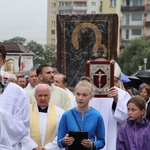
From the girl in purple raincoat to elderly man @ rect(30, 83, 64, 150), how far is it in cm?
87

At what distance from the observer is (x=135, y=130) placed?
6887mm

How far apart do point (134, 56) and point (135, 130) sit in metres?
52.1

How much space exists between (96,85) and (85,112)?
0.57 meters

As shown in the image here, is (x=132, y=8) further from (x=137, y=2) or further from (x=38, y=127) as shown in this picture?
(x=38, y=127)

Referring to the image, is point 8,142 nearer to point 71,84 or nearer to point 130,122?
point 130,122

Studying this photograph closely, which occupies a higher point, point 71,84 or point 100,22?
point 100,22

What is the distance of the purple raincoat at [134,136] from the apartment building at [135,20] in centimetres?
8148

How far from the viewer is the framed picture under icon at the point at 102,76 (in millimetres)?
6938

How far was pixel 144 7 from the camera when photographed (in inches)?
3501

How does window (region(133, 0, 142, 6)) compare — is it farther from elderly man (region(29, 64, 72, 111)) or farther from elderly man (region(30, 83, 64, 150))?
A: elderly man (region(30, 83, 64, 150))

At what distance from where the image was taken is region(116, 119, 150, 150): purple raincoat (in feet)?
22.3

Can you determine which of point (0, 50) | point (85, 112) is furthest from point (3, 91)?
point (85, 112)

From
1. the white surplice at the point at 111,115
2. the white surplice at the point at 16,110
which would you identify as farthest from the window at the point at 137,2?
the white surplice at the point at 16,110

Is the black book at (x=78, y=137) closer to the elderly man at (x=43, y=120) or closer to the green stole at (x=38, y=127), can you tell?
the elderly man at (x=43, y=120)
